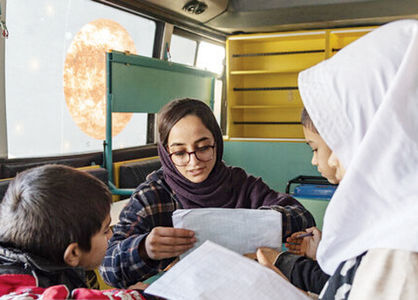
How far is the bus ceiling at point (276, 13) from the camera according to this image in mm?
4438

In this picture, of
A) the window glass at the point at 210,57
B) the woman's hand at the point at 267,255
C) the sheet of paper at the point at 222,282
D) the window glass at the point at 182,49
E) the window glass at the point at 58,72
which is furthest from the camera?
the window glass at the point at 210,57

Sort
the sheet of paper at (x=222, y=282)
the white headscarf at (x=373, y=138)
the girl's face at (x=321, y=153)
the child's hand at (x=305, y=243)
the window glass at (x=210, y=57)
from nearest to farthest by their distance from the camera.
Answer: the white headscarf at (x=373, y=138), the sheet of paper at (x=222, y=282), the girl's face at (x=321, y=153), the child's hand at (x=305, y=243), the window glass at (x=210, y=57)

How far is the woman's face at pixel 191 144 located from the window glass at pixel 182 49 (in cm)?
332

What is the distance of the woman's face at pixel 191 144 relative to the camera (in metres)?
1.45

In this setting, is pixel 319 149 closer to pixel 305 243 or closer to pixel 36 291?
pixel 305 243

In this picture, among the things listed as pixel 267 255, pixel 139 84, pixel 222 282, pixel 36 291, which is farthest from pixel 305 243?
pixel 139 84

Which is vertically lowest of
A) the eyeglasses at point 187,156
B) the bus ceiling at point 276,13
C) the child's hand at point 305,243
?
the child's hand at point 305,243

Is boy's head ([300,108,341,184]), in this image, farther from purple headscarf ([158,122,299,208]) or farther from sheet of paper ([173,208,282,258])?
purple headscarf ([158,122,299,208])

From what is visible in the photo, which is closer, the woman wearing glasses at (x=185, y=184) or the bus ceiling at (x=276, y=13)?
the woman wearing glasses at (x=185, y=184)

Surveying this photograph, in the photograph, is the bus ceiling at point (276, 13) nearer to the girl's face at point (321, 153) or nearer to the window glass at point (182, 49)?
the window glass at point (182, 49)

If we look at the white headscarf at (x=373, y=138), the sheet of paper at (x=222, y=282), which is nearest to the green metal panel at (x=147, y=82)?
the sheet of paper at (x=222, y=282)

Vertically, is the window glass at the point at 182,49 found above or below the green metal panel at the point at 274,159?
above

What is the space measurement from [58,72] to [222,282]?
8.75 feet

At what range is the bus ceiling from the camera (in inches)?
→ 175
